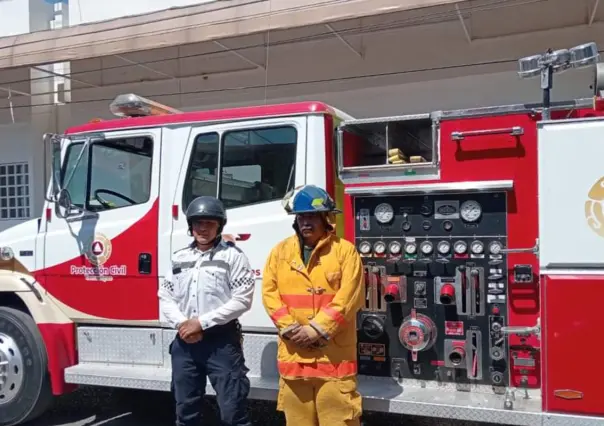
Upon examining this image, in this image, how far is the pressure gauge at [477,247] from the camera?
12.4 feet

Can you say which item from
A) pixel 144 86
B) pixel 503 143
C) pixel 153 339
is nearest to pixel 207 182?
pixel 153 339

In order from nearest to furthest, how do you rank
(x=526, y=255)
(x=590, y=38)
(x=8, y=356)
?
(x=526, y=255) → (x=8, y=356) → (x=590, y=38)

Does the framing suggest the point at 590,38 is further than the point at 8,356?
Yes

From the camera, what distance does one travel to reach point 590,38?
840 centimetres

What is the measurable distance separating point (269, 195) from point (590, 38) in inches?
247

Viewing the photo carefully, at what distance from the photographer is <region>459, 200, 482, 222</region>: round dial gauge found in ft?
12.4

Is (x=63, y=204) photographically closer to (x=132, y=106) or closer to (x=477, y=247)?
(x=132, y=106)

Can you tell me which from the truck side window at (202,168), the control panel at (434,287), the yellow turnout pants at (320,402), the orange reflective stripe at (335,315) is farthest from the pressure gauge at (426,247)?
the truck side window at (202,168)

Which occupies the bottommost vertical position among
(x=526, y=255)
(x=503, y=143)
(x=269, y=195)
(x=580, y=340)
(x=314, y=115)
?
(x=580, y=340)

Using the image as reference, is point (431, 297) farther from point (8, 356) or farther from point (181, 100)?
point (181, 100)

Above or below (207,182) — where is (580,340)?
below

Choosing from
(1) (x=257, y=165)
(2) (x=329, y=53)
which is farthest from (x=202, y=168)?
(2) (x=329, y=53)

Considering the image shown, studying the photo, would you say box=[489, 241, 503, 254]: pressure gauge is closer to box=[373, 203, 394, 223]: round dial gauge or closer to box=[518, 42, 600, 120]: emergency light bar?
box=[373, 203, 394, 223]: round dial gauge

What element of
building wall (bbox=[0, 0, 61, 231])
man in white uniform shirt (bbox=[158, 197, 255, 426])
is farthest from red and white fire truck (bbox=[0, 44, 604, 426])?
building wall (bbox=[0, 0, 61, 231])
